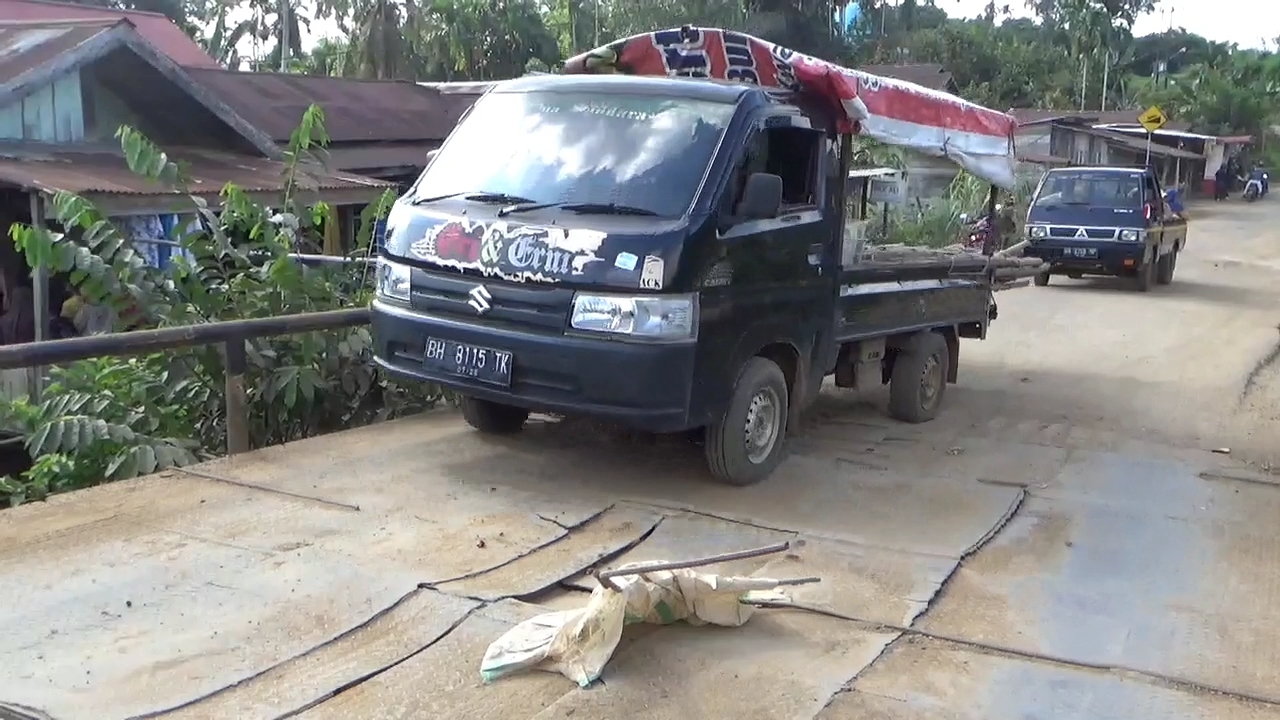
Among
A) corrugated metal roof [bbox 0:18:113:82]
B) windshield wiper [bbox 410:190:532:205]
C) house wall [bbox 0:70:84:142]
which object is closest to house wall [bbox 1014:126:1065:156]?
corrugated metal roof [bbox 0:18:113:82]

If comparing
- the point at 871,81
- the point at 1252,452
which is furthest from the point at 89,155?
the point at 1252,452

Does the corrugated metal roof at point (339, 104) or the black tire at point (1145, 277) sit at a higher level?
the corrugated metal roof at point (339, 104)

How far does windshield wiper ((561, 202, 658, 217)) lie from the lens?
618cm

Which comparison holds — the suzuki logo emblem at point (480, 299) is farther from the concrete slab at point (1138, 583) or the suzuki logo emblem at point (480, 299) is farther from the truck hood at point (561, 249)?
the concrete slab at point (1138, 583)

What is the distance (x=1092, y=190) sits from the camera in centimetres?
1970

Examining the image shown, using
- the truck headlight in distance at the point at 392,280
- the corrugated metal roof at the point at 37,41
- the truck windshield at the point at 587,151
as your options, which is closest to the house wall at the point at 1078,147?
the corrugated metal roof at the point at 37,41

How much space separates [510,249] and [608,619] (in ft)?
7.71

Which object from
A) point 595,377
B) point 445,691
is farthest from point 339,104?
point 445,691

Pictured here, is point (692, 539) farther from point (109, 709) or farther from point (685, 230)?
point (109, 709)

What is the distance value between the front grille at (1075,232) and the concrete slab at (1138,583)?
1202cm

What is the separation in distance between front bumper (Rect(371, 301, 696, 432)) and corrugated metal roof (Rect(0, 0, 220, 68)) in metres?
16.3

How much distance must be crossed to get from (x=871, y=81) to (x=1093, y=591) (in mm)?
3625

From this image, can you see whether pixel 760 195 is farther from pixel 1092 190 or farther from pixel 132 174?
pixel 1092 190

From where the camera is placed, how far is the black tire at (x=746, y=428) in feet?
21.5
